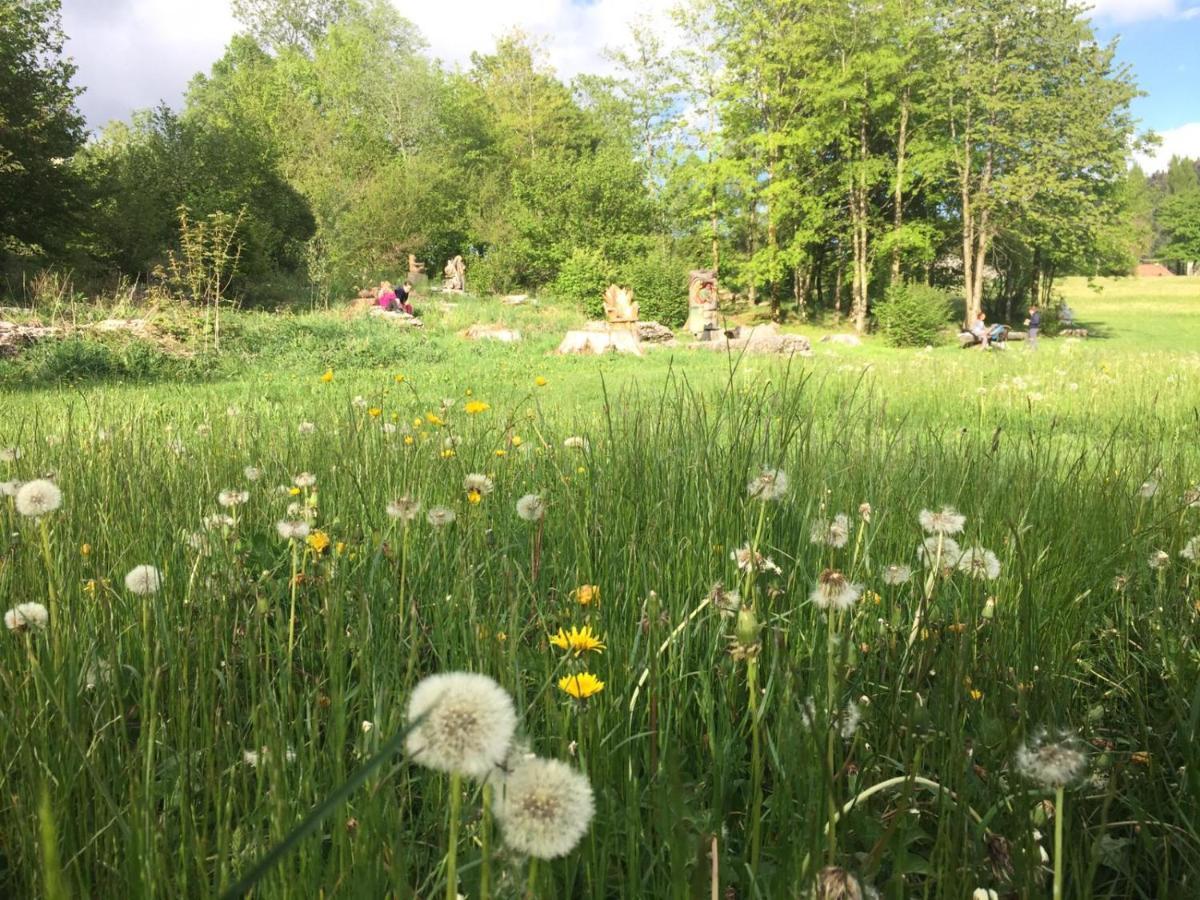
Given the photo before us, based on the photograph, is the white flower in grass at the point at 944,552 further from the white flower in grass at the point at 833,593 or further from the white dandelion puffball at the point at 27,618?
the white dandelion puffball at the point at 27,618

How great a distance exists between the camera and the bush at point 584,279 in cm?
2822

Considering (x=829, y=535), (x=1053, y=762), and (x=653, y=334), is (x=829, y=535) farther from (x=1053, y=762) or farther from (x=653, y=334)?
(x=653, y=334)

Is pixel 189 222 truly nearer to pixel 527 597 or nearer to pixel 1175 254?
pixel 527 597

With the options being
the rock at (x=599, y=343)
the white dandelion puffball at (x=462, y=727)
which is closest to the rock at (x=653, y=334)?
the rock at (x=599, y=343)

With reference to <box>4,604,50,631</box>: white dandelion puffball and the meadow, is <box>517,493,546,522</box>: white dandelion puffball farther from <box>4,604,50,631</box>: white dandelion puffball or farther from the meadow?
<box>4,604,50,631</box>: white dandelion puffball

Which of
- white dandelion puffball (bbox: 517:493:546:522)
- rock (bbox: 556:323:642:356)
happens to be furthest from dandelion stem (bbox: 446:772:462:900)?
rock (bbox: 556:323:642:356)

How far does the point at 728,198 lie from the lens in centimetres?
3269

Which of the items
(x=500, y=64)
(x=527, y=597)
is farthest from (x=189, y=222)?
(x=500, y=64)

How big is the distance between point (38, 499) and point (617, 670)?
1.10 m

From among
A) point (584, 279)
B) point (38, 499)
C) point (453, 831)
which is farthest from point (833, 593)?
point (584, 279)

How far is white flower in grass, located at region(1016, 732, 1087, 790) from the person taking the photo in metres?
0.70

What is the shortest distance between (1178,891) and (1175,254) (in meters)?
94.2

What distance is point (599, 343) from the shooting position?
14812 mm

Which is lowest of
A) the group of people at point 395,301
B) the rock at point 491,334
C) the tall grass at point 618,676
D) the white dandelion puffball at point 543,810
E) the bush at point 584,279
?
the tall grass at point 618,676
